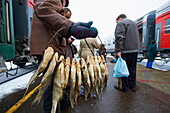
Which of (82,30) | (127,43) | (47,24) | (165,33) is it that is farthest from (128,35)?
(165,33)

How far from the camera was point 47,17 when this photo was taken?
0.79 m

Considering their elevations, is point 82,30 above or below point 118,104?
above

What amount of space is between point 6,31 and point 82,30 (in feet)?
10.3

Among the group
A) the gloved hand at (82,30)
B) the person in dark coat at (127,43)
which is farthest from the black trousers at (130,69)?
the gloved hand at (82,30)

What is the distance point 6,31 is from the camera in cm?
275

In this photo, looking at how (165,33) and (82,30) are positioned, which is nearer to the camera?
(82,30)

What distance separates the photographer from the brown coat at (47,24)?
79 cm

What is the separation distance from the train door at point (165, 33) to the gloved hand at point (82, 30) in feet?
21.0

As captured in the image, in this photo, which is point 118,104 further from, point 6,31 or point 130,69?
point 6,31

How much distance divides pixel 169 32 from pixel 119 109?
19.0 feet

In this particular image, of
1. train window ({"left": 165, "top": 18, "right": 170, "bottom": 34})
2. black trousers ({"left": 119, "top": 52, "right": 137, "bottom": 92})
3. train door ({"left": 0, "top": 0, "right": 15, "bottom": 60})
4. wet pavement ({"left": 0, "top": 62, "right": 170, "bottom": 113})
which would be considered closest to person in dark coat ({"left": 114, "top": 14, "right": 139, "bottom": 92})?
black trousers ({"left": 119, "top": 52, "right": 137, "bottom": 92})

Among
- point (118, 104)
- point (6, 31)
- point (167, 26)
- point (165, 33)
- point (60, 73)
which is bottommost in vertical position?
point (118, 104)

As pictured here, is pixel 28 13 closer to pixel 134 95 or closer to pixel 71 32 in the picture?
pixel 71 32

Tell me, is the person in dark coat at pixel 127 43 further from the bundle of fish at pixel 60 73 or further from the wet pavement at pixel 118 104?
the bundle of fish at pixel 60 73
